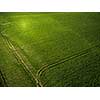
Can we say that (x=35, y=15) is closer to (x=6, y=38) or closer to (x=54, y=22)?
(x=54, y=22)

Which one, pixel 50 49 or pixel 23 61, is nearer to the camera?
pixel 23 61

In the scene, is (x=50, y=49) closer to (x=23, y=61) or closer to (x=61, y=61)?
(x=61, y=61)

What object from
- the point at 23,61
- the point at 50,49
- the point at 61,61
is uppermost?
the point at 50,49

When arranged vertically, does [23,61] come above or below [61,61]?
above

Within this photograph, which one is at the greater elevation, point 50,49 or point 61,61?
point 50,49

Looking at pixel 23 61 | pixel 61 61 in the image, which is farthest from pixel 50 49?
pixel 23 61

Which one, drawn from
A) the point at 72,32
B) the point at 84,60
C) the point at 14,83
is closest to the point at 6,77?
the point at 14,83
